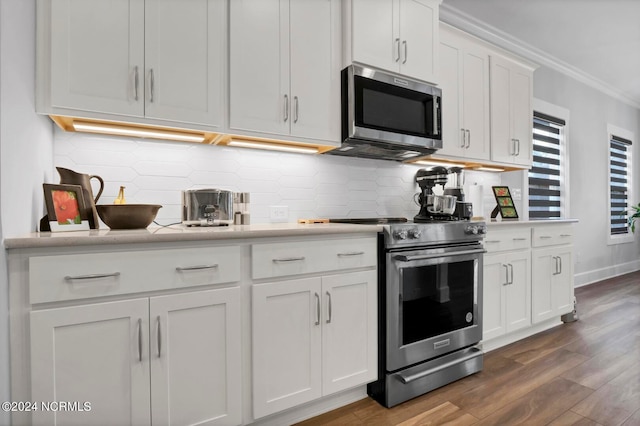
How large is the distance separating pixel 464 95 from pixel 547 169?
2.18 m

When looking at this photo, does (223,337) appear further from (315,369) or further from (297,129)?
(297,129)

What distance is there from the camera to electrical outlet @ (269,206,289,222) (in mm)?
2232

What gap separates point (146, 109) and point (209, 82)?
344 millimetres

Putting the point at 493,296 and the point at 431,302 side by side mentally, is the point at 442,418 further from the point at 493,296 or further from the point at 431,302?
the point at 493,296

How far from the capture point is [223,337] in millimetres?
1431

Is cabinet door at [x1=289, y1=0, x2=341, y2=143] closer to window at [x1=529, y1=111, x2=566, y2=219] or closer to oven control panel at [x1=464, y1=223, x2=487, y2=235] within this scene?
oven control panel at [x1=464, y1=223, x2=487, y2=235]

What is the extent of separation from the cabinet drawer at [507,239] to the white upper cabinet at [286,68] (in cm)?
138

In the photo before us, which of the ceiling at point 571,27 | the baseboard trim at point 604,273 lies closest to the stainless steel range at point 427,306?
the ceiling at point 571,27

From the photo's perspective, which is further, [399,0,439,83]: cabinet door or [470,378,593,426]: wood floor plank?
[399,0,439,83]: cabinet door

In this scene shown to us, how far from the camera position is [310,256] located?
5.38 ft

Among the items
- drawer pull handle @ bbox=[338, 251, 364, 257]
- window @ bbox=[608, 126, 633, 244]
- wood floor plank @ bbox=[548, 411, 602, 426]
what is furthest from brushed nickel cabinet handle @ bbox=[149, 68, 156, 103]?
window @ bbox=[608, 126, 633, 244]

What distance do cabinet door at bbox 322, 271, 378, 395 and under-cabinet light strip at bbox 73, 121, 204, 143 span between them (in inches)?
43.9

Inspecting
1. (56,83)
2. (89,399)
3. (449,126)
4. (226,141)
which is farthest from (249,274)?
(449,126)

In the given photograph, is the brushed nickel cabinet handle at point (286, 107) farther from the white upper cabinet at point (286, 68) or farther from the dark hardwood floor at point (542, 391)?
the dark hardwood floor at point (542, 391)
